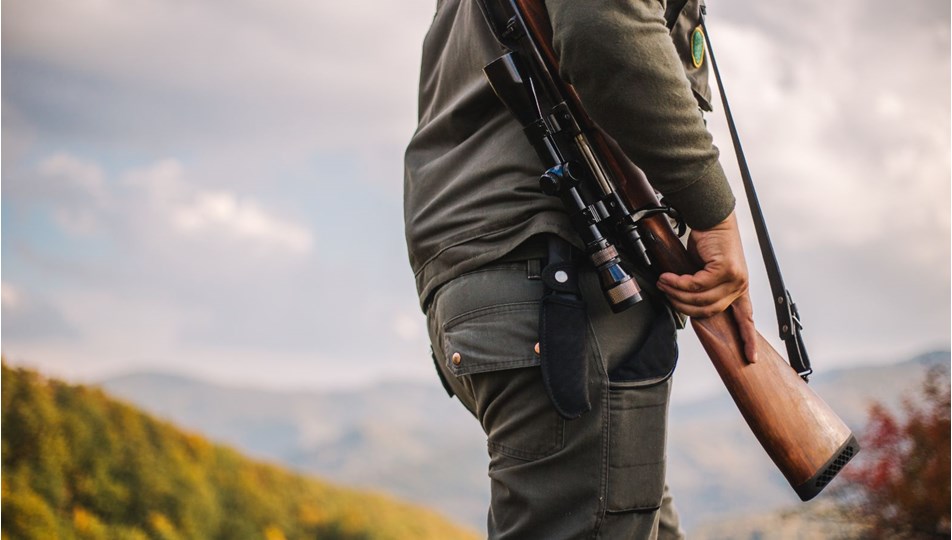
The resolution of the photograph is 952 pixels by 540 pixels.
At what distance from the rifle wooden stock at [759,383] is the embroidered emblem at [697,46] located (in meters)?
0.38

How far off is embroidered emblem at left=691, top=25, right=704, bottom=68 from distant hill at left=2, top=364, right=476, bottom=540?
3.66 metres

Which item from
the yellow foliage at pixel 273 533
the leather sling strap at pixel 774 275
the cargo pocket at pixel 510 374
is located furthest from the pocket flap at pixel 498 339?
the yellow foliage at pixel 273 533

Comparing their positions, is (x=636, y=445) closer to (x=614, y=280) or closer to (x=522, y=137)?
(x=614, y=280)

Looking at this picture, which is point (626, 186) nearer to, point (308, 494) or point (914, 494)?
point (308, 494)

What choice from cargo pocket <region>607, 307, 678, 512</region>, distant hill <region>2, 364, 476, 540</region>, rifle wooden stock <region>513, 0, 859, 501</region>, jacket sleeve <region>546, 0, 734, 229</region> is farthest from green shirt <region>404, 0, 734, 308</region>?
distant hill <region>2, 364, 476, 540</region>

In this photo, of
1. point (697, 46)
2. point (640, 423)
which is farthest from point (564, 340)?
point (697, 46)

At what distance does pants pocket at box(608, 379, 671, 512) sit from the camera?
1.60 metres

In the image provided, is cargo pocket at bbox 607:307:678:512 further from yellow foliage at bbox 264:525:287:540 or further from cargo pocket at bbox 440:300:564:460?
yellow foliage at bbox 264:525:287:540

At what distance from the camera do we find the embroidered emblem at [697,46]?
1.95 metres

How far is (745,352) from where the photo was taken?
1.82 m

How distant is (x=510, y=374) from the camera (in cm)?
164

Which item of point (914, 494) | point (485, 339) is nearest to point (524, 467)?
point (485, 339)

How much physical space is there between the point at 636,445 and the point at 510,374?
29 centimetres

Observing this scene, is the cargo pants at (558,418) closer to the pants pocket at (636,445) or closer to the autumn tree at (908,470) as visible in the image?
the pants pocket at (636,445)
